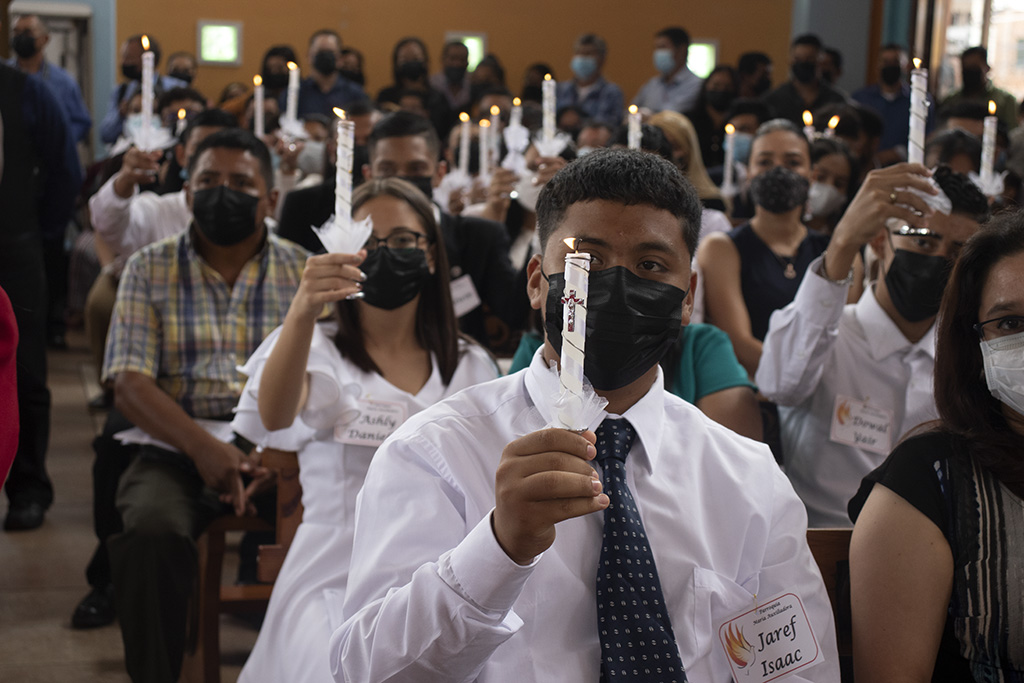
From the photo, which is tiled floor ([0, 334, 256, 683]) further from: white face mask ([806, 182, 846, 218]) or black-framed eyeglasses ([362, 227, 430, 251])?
white face mask ([806, 182, 846, 218])

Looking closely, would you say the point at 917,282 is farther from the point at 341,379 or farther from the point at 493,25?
the point at 493,25

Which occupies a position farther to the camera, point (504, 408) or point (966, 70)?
point (966, 70)

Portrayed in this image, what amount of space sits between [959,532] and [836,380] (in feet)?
3.63

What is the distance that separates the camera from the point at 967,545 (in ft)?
5.40

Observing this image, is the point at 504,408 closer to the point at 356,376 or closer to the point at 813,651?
the point at 813,651

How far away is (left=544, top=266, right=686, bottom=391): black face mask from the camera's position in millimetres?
1495

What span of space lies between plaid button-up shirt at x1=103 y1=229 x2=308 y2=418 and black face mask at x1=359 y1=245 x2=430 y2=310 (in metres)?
0.83

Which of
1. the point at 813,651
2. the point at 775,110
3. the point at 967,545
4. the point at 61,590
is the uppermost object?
the point at 775,110

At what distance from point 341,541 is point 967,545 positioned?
1321 mm

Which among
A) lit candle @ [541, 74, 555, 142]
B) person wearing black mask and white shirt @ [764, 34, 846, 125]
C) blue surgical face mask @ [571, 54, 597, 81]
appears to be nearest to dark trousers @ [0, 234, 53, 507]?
lit candle @ [541, 74, 555, 142]

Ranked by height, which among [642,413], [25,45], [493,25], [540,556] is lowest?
[540,556]

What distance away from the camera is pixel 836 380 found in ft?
8.96

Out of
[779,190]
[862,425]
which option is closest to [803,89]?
[779,190]

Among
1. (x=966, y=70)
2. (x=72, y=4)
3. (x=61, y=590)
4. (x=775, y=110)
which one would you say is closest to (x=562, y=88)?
(x=775, y=110)
